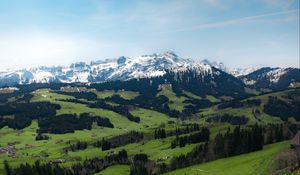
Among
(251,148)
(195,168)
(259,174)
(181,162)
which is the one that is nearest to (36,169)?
(181,162)

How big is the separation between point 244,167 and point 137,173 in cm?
7814

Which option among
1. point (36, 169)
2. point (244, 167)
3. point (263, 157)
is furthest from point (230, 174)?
point (36, 169)

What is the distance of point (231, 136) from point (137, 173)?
1936 inches

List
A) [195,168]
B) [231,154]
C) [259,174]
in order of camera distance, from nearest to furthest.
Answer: [259,174] < [195,168] < [231,154]

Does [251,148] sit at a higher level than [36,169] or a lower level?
higher

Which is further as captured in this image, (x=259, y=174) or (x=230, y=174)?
(x=230, y=174)

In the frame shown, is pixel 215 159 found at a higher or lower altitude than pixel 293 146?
lower

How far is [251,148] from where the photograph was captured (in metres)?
162

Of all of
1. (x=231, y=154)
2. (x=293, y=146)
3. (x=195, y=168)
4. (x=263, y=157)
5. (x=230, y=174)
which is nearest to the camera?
(x=293, y=146)

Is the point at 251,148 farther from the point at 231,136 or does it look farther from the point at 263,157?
the point at 263,157

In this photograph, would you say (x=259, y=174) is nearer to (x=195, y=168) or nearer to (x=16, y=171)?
(x=195, y=168)

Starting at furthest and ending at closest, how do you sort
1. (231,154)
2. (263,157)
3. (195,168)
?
1. (231,154)
2. (195,168)
3. (263,157)

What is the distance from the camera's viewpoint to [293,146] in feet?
378

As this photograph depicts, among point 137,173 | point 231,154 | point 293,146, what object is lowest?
point 137,173
